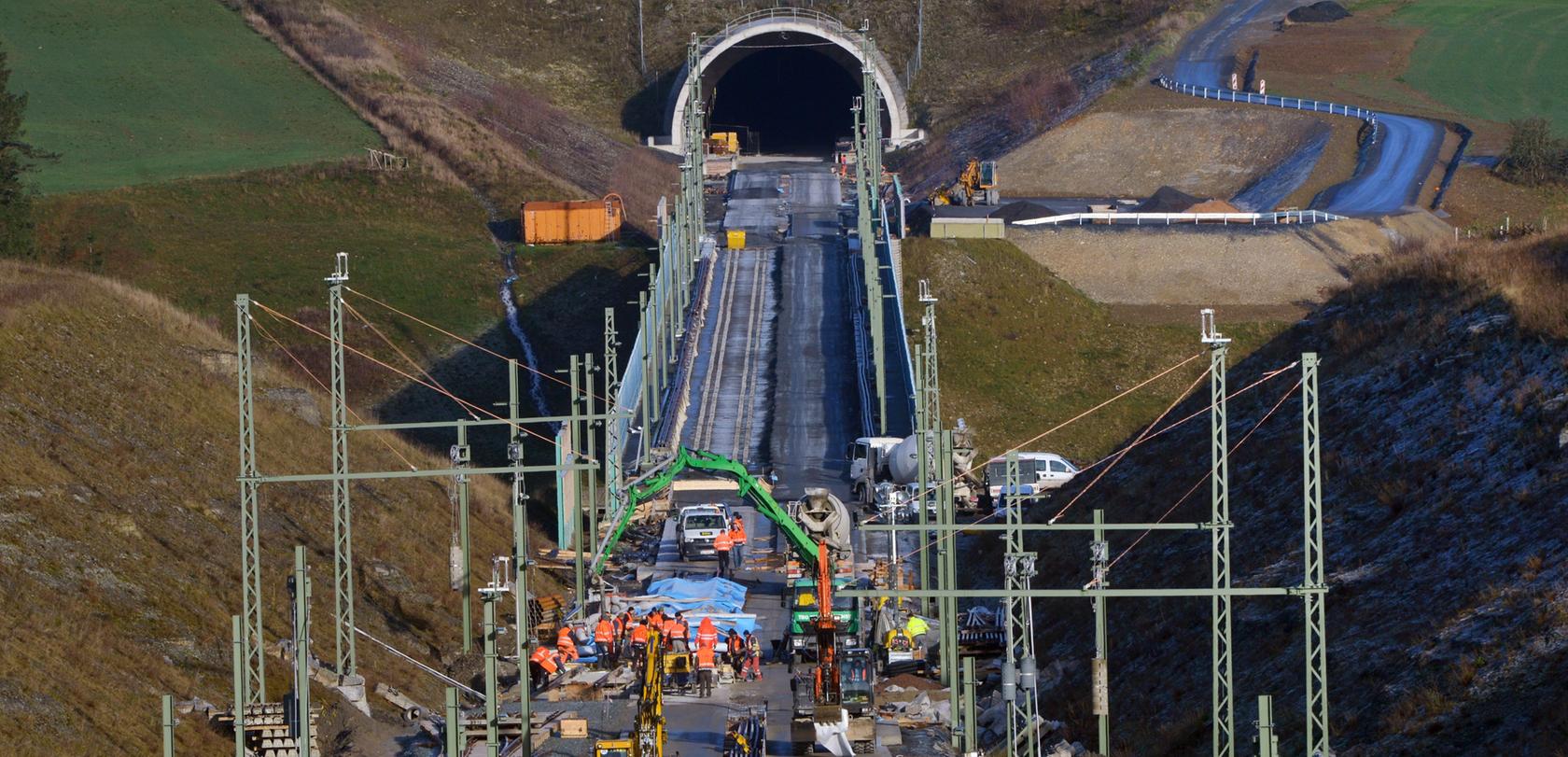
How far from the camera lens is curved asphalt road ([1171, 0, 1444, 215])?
93938 millimetres

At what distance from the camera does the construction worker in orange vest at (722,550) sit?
54031mm

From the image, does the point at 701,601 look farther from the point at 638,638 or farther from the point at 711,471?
the point at 711,471

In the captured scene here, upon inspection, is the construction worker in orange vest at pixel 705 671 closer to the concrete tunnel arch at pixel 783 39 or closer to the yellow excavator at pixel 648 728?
the yellow excavator at pixel 648 728

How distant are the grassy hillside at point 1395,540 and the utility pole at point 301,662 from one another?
13.7 m

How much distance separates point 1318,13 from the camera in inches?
5138

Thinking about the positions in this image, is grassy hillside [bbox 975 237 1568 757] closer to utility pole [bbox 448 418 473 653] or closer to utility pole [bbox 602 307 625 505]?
utility pole [bbox 602 307 625 505]

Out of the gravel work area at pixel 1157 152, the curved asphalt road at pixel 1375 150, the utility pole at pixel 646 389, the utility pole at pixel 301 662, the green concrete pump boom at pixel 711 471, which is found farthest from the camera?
the gravel work area at pixel 1157 152

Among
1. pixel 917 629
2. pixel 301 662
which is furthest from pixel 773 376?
pixel 301 662

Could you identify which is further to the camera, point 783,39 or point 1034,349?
point 783,39

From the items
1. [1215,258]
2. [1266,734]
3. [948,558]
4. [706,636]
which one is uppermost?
[1215,258]

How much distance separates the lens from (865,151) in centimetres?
10338

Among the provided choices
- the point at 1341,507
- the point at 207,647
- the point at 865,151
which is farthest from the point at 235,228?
the point at 1341,507

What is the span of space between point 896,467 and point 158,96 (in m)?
63.1

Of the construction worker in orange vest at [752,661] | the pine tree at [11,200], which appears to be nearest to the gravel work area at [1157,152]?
the pine tree at [11,200]
